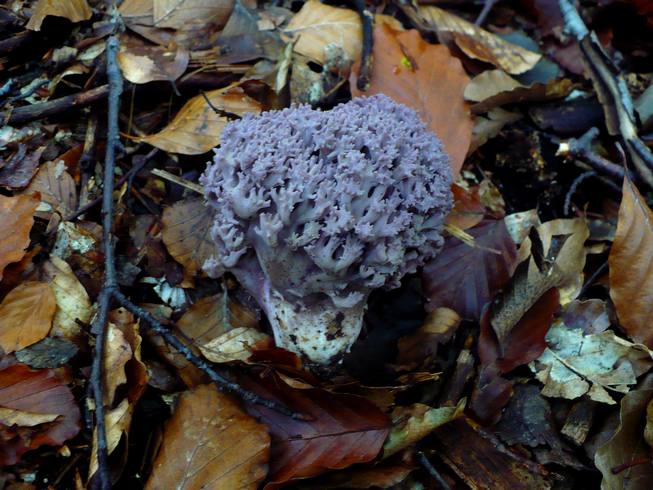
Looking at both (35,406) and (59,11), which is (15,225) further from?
(59,11)

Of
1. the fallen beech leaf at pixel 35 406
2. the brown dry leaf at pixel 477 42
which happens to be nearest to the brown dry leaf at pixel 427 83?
the brown dry leaf at pixel 477 42

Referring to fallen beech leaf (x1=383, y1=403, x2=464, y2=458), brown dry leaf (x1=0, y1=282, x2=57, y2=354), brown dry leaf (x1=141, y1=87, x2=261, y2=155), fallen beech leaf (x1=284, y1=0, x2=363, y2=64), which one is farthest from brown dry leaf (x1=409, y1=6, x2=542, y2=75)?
brown dry leaf (x1=0, y1=282, x2=57, y2=354)

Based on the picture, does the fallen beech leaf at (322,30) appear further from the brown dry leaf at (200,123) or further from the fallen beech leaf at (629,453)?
the fallen beech leaf at (629,453)

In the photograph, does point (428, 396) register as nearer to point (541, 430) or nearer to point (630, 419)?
point (541, 430)

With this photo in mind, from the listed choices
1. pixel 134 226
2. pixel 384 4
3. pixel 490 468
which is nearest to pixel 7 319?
pixel 134 226

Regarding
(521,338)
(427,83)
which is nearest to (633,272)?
(521,338)
